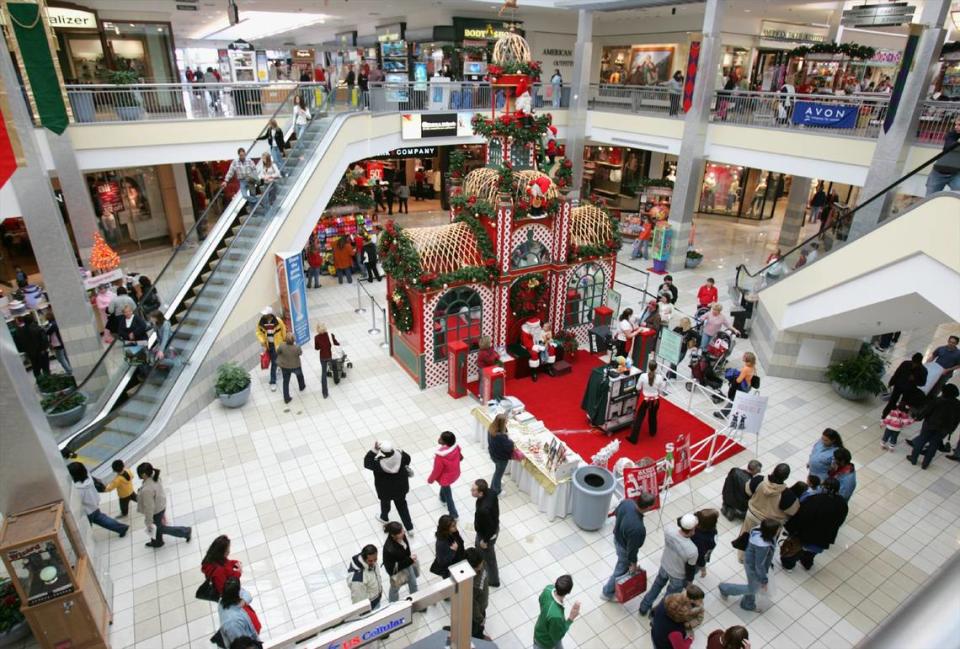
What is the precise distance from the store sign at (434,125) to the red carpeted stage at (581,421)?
32.8 feet

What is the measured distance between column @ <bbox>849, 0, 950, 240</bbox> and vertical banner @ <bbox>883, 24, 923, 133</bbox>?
51 millimetres

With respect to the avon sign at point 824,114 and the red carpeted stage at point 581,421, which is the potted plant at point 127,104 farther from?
the avon sign at point 824,114

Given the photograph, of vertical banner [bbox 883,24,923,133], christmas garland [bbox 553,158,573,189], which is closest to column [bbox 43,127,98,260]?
christmas garland [bbox 553,158,573,189]

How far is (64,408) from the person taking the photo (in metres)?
9.73

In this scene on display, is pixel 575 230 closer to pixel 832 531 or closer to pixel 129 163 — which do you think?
pixel 832 531

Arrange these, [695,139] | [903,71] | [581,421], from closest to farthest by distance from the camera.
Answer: [581,421] → [903,71] → [695,139]

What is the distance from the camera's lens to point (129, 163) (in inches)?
556

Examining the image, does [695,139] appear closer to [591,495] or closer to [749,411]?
[749,411]

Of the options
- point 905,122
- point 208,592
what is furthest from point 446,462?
point 905,122

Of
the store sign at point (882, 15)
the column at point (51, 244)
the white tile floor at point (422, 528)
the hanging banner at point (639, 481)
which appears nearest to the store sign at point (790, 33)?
the store sign at point (882, 15)

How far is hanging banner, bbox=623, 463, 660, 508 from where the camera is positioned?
7.50 metres

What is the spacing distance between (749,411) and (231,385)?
8.59 meters

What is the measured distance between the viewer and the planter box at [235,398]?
10258 mm

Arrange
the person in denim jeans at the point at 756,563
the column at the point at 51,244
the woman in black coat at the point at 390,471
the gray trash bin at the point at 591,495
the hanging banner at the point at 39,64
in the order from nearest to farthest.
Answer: the person in denim jeans at the point at 756,563
the woman in black coat at the point at 390,471
the gray trash bin at the point at 591,495
the column at the point at 51,244
the hanging banner at the point at 39,64
